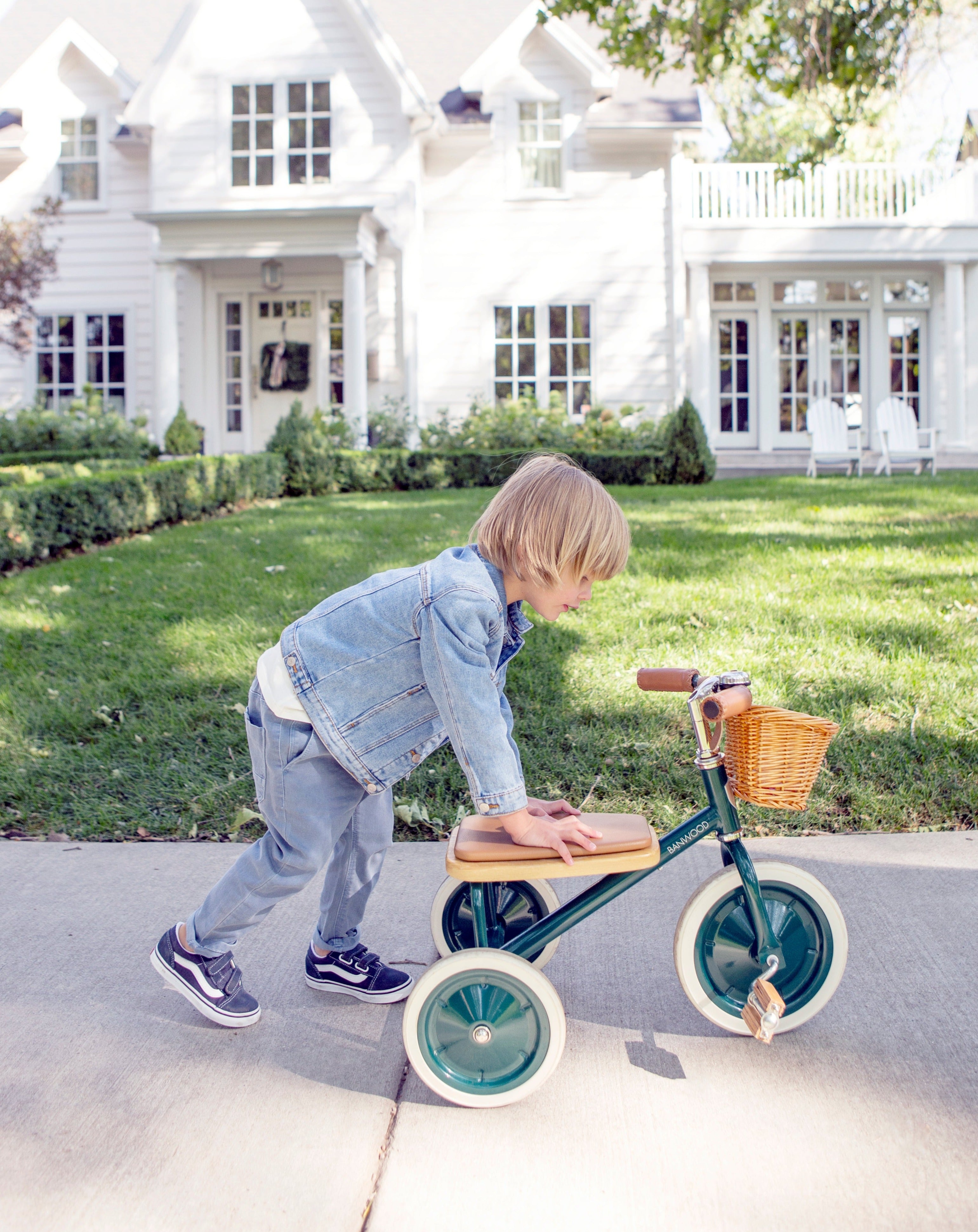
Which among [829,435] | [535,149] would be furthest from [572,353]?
[829,435]

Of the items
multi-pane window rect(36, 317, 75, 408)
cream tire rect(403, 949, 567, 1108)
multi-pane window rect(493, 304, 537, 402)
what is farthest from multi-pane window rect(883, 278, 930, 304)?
cream tire rect(403, 949, 567, 1108)

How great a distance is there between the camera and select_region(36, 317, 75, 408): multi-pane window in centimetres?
1720

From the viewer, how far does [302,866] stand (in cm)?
238

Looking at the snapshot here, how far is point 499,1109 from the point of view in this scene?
87.0 inches

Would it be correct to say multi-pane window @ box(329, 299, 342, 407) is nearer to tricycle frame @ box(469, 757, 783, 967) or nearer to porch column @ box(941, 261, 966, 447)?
porch column @ box(941, 261, 966, 447)

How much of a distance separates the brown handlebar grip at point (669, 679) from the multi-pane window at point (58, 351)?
16.6 metres

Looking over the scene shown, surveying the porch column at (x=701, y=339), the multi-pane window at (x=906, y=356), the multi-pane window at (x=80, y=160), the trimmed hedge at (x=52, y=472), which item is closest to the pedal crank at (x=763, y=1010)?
the trimmed hedge at (x=52, y=472)

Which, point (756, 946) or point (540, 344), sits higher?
point (540, 344)

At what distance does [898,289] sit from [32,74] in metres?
14.6

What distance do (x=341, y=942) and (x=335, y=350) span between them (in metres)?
15.5

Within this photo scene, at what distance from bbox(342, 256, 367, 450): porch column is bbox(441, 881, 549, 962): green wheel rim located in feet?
42.3

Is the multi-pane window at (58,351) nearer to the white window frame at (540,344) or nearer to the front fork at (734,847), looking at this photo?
the white window frame at (540,344)

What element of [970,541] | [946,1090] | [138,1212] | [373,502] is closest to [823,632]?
[970,541]

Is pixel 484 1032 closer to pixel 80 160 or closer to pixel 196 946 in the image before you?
pixel 196 946
